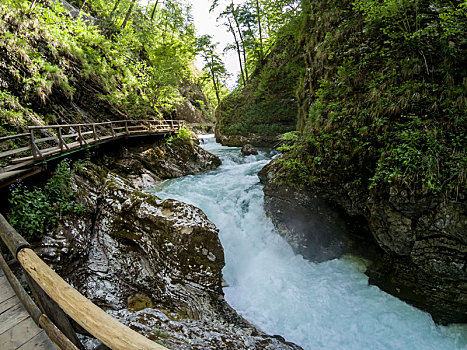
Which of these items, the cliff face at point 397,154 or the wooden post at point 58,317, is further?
the cliff face at point 397,154

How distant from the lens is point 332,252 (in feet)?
20.8

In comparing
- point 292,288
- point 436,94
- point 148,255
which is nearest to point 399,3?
point 436,94

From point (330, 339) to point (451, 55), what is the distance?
710 centimetres

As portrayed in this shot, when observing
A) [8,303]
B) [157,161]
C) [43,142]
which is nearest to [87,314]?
[8,303]

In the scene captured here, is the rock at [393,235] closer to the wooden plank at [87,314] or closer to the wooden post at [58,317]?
the wooden plank at [87,314]

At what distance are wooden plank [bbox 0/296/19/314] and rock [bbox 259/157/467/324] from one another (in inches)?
248

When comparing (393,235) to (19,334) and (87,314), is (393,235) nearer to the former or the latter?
(87,314)

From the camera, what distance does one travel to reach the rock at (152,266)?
4074 mm

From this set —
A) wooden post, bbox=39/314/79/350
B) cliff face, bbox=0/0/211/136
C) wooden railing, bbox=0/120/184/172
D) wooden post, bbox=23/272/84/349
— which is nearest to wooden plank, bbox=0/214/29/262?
wooden post, bbox=23/272/84/349

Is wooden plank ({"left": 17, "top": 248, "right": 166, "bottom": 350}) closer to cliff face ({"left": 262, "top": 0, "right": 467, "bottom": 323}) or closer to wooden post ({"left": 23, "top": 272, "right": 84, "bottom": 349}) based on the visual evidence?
wooden post ({"left": 23, "top": 272, "right": 84, "bottom": 349})

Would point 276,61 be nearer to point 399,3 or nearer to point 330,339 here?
point 399,3

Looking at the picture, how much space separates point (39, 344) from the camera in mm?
1821

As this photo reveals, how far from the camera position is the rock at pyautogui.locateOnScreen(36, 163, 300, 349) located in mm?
4074

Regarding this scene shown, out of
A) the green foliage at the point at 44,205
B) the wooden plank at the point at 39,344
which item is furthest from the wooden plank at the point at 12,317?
the green foliage at the point at 44,205
